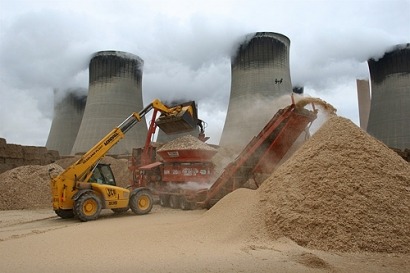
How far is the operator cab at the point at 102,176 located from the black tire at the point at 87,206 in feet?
2.05

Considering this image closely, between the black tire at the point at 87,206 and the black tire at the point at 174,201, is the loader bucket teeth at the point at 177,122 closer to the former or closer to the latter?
the black tire at the point at 174,201

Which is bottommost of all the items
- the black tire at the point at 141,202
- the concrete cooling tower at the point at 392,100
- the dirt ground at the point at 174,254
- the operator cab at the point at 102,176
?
the dirt ground at the point at 174,254

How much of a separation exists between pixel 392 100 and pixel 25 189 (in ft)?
62.1

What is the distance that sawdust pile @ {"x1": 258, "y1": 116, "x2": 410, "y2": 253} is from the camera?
15.3 feet

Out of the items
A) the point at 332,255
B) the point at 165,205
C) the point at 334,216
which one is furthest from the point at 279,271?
the point at 165,205

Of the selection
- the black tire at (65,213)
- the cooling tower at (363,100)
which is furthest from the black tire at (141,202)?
the cooling tower at (363,100)

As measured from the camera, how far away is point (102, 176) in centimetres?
Answer: 845

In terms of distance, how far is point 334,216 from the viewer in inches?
191

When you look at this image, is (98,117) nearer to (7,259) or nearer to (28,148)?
(28,148)

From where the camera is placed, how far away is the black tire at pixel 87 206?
7.43m

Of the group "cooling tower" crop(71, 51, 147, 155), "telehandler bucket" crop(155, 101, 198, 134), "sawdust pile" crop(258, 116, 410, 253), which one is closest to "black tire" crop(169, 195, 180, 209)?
"telehandler bucket" crop(155, 101, 198, 134)

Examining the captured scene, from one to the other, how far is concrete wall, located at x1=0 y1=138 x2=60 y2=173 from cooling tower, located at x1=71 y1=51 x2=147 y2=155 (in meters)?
5.41

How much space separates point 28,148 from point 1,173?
1816 mm

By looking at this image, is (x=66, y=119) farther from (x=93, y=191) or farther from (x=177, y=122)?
(x=93, y=191)
